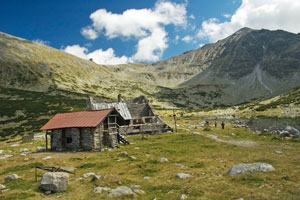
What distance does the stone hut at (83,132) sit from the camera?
108 ft

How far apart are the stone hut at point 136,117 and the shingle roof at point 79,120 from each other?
13080 millimetres

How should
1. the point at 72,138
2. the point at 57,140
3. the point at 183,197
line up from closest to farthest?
1. the point at 183,197
2. the point at 72,138
3. the point at 57,140

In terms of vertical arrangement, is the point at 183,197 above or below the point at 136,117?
below

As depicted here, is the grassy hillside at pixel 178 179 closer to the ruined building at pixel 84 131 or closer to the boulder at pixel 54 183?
the boulder at pixel 54 183

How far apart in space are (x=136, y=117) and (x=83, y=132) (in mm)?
22731

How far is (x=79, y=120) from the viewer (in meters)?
34.6

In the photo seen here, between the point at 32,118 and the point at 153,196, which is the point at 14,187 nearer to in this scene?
the point at 153,196

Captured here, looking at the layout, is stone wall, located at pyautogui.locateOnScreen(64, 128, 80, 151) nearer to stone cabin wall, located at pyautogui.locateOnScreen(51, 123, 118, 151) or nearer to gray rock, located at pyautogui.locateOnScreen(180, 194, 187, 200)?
stone cabin wall, located at pyautogui.locateOnScreen(51, 123, 118, 151)

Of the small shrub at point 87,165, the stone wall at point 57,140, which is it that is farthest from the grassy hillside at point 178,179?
the stone wall at point 57,140

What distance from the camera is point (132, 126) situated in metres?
50.4

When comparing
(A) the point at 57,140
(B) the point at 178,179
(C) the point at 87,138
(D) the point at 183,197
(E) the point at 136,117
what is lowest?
(B) the point at 178,179

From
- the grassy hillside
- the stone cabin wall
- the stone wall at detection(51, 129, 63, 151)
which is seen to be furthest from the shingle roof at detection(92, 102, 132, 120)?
the grassy hillside

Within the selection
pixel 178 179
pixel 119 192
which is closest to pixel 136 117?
pixel 178 179

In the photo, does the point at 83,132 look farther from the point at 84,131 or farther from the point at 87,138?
the point at 87,138
